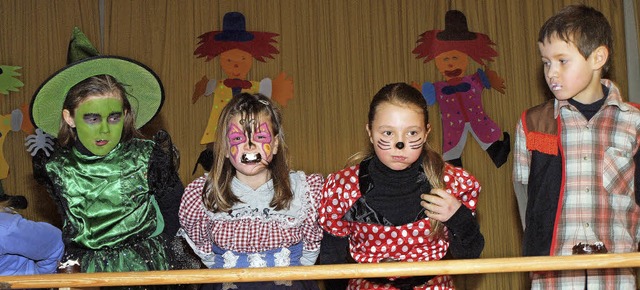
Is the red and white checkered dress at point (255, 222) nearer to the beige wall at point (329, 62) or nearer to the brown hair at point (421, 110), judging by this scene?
the brown hair at point (421, 110)

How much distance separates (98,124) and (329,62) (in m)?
2.42

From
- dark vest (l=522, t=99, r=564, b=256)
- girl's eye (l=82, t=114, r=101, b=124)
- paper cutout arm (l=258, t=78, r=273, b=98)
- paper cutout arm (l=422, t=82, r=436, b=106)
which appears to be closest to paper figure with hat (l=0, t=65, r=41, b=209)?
paper cutout arm (l=258, t=78, r=273, b=98)

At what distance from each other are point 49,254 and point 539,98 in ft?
10.4

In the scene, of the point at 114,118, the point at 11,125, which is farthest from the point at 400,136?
the point at 11,125

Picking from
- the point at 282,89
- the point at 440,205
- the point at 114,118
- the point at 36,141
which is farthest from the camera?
the point at 282,89

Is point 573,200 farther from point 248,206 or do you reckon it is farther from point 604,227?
point 248,206

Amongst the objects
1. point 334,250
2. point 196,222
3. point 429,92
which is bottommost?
point 334,250

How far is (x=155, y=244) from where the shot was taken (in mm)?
3041

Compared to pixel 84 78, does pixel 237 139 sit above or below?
below

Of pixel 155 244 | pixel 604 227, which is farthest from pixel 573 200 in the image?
pixel 155 244

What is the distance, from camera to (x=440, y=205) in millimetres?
2729

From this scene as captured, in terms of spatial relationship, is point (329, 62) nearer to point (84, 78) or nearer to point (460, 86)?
point (460, 86)

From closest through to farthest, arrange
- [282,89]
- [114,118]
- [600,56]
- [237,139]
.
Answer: [600,56]
[237,139]
[114,118]
[282,89]

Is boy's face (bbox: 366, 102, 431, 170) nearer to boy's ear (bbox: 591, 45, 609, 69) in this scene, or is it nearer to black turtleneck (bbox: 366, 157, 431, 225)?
black turtleneck (bbox: 366, 157, 431, 225)
